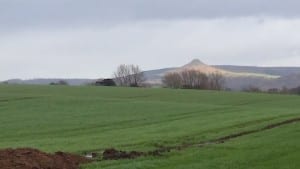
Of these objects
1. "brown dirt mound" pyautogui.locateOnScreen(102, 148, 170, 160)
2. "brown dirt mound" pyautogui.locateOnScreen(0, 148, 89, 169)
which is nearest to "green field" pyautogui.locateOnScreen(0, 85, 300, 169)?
"brown dirt mound" pyautogui.locateOnScreen(102, 148, 170, 160)

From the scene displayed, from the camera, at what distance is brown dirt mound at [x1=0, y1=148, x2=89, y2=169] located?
61.1ft

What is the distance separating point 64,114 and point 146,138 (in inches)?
935

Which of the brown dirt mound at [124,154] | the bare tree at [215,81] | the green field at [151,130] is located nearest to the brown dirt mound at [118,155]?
the brown dirt mound at [124,154]

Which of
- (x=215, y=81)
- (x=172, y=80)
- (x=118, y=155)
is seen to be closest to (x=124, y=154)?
(x=118, y=155)

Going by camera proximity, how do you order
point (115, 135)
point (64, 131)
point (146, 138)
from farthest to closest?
1. point (64, 131)
2. point (115, 135)
3. point (146, 138)

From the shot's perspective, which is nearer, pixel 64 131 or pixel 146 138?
pixel 146 138

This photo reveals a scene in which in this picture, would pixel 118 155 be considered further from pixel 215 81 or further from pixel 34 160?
pixel 215 81

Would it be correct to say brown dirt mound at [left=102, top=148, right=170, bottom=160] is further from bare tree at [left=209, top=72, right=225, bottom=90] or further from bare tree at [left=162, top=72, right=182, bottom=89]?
bare tree at [left=162, top=72, right=182, bottom=89]

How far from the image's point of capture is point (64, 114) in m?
53.9

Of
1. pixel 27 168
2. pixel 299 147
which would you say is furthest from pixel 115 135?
pixel 27 168

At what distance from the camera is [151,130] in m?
37.4

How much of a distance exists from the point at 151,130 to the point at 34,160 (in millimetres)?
18395

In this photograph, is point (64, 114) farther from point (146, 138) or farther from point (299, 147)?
point (299, 147)

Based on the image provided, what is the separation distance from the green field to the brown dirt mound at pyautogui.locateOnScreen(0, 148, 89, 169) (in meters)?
0.93
